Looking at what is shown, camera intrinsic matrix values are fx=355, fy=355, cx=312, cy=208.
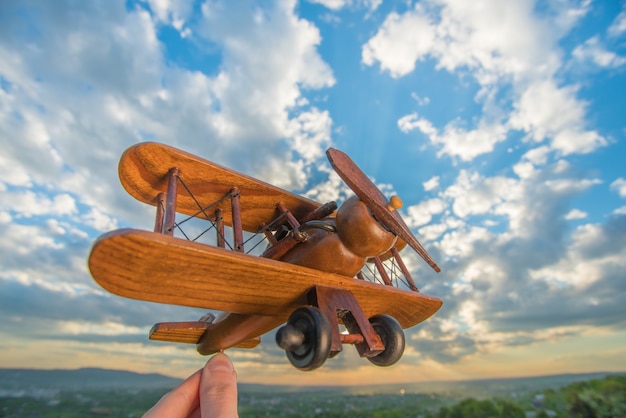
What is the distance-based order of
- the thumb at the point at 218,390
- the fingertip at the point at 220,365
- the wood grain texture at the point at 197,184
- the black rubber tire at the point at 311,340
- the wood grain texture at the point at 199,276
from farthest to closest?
the wood grain texture at the point at 197,184, the black rubber tire at the point at 311,340, the wood grain texture at the point at 199,276, the fingertip at the point at 220,365, the thumb at the point at 218,390

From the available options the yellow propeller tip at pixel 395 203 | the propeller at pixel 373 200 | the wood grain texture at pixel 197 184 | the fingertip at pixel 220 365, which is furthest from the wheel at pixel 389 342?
the wood grain texture at pixel 197 184

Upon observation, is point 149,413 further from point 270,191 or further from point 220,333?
point 270,191

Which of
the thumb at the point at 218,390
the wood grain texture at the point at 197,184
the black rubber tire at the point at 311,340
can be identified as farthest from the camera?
the wood grain texture at the point at 197,184

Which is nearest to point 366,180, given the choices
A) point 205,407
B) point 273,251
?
point 273,251

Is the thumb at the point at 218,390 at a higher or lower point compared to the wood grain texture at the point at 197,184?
lower

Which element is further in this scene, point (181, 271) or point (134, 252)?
point (181, 271)

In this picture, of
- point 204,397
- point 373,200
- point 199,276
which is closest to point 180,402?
point 204,397

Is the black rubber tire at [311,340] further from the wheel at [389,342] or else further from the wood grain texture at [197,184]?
the wood grain texture at [197,184]

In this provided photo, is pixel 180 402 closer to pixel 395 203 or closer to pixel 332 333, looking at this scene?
pixel 332 333
